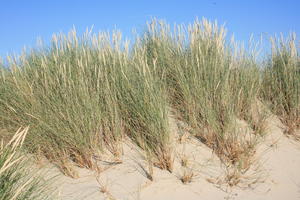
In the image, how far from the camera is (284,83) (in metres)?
4.70

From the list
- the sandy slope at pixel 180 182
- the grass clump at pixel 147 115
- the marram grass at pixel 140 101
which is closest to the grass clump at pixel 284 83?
the marram grass at pixel 140 101

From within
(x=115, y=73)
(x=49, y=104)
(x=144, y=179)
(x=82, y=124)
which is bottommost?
(x=144, y=179)

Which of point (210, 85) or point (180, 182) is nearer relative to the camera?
point (180, 182)

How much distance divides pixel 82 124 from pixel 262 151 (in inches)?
83.4

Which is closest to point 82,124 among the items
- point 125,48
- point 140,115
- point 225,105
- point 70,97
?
point 70,97

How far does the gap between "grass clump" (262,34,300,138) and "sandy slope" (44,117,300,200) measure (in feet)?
2.93

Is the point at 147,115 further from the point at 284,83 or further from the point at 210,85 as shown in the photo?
the point at 284,83

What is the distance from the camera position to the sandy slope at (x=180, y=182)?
3.04 m

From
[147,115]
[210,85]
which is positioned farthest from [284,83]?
[147,115]

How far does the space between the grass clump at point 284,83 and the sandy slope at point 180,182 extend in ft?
2.93

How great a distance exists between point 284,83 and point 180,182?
246 centimetres

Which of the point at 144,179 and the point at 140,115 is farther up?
the point at 140,115

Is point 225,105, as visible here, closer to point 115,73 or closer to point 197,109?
point 197,109

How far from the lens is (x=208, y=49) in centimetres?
450
